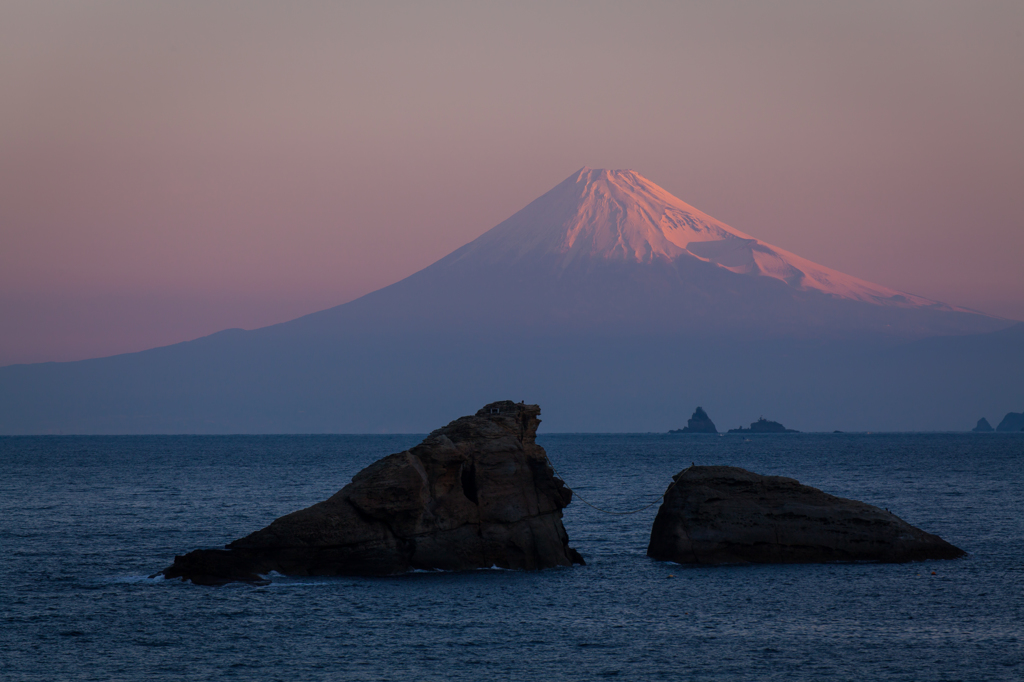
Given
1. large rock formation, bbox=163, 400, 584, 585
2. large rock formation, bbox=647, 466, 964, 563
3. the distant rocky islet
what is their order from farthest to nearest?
large rock formation, bbox=647, 466, 964, 563 → the distant rocky islet → large rock formation, bbox=163, 400, 584, 585

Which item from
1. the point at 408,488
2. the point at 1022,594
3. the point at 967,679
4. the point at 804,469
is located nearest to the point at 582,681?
the point at 967,679

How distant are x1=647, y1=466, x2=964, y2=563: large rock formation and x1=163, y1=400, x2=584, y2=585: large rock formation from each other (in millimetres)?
5424

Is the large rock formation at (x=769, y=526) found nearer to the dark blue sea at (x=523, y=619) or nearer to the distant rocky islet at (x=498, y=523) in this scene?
the distant rocky islet at (x=498, y=523)

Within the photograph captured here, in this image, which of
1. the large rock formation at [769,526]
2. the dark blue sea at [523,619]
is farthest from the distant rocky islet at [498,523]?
the dark blue sea at [523,619]

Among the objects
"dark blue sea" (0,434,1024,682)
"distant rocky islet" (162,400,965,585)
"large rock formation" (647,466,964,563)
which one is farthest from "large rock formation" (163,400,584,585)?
"large rock formation" (647,466,964,563)

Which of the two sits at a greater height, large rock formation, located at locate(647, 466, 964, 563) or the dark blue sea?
large rock formation, located at locate(647, 466, 964, 563)

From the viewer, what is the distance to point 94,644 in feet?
98.7

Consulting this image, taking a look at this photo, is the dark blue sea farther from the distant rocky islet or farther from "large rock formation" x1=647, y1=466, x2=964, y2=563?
the distant rocky islet

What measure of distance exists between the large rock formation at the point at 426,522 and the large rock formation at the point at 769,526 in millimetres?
5424

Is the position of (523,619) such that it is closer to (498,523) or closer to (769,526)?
(498,523)

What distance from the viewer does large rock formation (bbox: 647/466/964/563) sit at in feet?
140

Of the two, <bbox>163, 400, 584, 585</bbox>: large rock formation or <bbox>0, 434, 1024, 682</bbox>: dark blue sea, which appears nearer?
<bbox>0, 434, 1024, 682</bbox>: dark blue sea

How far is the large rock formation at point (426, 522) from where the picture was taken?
3916 cm

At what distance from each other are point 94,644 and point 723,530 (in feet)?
80.8
